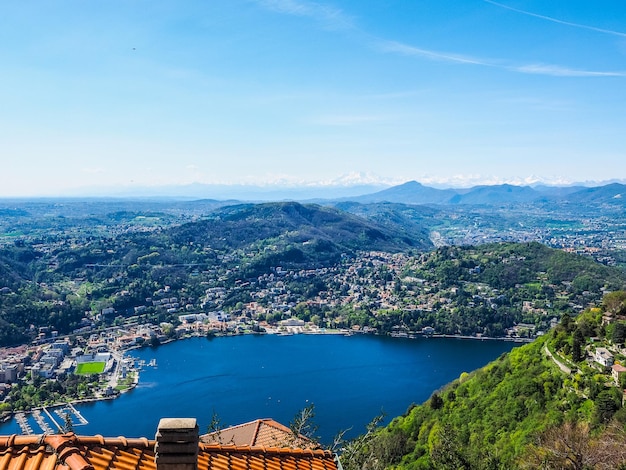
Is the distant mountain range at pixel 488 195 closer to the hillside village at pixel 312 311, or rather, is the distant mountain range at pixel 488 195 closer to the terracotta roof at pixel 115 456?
the hillside village at pixel 312 311

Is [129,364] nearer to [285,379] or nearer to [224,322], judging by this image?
[285,379]

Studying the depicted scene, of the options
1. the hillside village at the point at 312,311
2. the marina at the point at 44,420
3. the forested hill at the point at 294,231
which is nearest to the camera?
the marina at the point at 44,420

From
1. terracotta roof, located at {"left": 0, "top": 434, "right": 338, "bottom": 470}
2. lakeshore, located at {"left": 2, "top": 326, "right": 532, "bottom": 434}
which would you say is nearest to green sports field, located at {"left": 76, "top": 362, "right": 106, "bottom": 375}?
lakeshore, located at {"left": 2, "top": 326, "right": 532, "bottom": 434}

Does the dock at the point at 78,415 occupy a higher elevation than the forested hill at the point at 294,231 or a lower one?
lower

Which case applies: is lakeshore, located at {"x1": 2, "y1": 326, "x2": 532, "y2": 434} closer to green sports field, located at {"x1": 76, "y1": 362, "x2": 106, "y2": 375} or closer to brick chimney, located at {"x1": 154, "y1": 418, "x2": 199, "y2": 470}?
green sports field, located at {"x1": 76, "y1": 362, "x2": 106, "y2": 375}

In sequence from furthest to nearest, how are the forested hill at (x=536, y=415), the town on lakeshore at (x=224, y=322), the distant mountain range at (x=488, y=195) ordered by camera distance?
the distant mountain range at (x=488, y=195)
the town on lakeshore at (x=224, y=322)
the forested hill at (x=536, y=415)

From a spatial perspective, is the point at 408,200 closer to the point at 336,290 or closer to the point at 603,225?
the point at 603,225

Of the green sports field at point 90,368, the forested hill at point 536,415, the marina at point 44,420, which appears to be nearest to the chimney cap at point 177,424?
the forested hill at point 536,415
